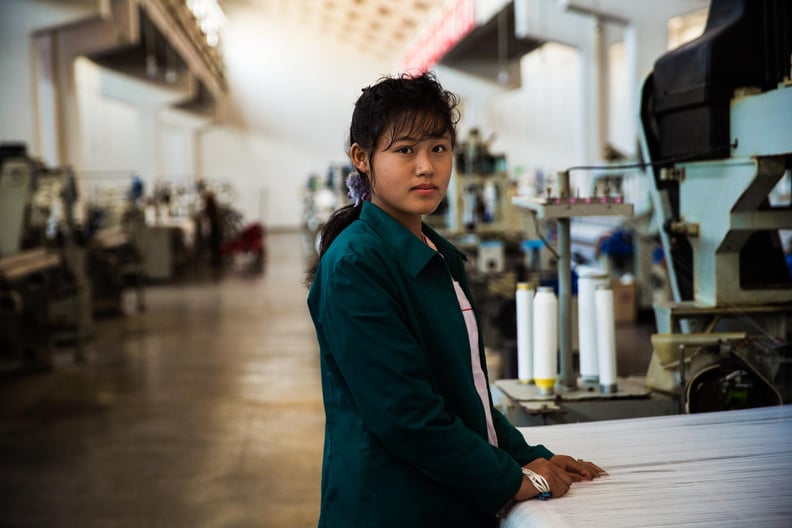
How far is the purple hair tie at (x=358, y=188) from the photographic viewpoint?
1649 mm

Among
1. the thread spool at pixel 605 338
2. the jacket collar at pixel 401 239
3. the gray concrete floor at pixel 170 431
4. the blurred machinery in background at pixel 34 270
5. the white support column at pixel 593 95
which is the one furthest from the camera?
the white support column at pixel 593 95

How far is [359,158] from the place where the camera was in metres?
1.60

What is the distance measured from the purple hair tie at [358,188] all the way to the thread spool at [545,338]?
1.02 metres

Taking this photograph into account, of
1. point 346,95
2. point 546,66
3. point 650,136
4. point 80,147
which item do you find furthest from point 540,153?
point 650,136

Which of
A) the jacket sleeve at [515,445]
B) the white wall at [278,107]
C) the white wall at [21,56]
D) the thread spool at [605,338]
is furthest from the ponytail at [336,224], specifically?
the white wall at [278,107]

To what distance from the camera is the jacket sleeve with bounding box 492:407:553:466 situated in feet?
5.57

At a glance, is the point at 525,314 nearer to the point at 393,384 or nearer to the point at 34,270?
the point at 393,384

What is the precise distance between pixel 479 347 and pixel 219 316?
27.7 feet

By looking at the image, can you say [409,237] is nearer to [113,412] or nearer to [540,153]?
[113,412]

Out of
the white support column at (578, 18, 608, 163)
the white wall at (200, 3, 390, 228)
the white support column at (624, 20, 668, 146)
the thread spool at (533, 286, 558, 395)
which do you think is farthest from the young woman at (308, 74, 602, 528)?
the white wall at (200, 3, 390, 228)

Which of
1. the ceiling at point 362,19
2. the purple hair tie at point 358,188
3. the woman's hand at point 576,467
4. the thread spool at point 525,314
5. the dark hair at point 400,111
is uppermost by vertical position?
the ceiling at point 362,19

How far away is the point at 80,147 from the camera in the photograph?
12.5 meters

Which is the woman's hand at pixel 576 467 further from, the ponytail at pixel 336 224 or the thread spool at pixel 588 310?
the thread spool at pixel 588 310

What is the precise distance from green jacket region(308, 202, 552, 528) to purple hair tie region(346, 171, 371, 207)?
0.07 meters
